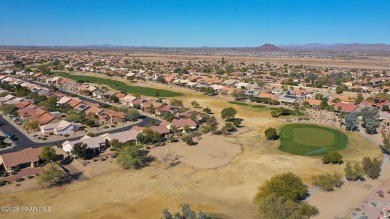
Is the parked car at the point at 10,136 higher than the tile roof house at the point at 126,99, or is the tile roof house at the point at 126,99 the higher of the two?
the tile roof house at the point at 126,99

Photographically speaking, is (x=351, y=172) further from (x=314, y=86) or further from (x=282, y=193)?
(x=314, y=86)

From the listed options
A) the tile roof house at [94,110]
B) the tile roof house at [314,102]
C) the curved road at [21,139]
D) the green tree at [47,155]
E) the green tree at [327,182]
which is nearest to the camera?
the green tree at [327,182]

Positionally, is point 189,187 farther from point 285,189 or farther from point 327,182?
point 327,182

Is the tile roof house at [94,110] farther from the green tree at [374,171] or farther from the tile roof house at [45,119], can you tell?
the green tree at [374,171]

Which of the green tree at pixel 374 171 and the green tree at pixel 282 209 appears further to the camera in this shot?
the green tree at pixel 374 171

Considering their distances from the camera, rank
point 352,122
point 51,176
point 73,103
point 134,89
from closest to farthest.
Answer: point 51,176
point 352,122
point 73,103
point 134,89

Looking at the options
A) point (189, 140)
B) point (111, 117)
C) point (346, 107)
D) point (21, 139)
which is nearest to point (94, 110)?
point (111, 117)

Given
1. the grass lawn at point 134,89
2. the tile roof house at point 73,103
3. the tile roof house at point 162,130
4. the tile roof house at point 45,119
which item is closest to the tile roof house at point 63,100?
the tile roof house at point 73,103
